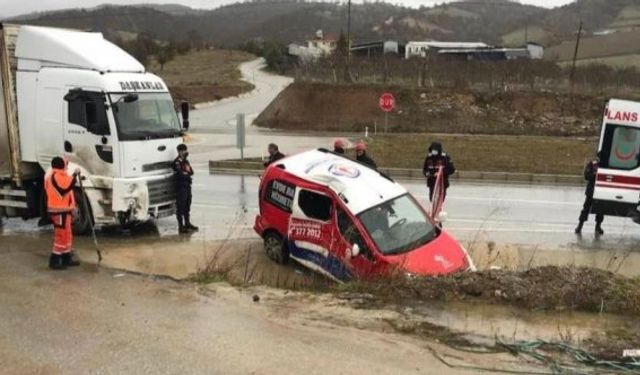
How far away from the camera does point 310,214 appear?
34.4 feet

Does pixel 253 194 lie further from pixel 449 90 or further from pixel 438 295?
pixel 449 90

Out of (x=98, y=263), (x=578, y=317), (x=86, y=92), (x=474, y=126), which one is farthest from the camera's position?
(x=474, y=126)

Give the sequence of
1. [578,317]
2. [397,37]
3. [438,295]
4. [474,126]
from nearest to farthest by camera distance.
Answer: [578,317]
[438,295]
[474,126]
[397,37]

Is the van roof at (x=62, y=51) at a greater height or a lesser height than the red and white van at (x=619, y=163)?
greater

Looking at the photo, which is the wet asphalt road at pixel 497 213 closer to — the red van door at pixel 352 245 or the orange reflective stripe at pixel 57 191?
the red van door at pixel 352 245

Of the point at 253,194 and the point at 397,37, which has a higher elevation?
the point at 397,37

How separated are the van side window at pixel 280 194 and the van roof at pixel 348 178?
0.26 meters

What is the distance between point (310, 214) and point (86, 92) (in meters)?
4.74

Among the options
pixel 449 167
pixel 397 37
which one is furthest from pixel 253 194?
pixel 397 37

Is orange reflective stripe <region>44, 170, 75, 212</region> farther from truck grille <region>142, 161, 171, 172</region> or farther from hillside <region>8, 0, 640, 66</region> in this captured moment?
hillside <region>8, 0, 640, 66</region>

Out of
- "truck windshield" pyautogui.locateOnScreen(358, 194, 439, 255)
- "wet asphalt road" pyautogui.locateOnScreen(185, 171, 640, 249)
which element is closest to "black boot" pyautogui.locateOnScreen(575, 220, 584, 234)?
"wet asphalt road" pyautogui.locateOnScreen(185, 171, 640, 249)

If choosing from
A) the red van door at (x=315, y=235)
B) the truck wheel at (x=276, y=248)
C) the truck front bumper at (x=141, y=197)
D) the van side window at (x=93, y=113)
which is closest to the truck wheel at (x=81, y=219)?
the truck front bumper at (x=141, y=197)

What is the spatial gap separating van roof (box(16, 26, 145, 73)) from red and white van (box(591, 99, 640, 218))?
9.99 metres

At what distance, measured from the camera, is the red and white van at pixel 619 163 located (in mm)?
14250
